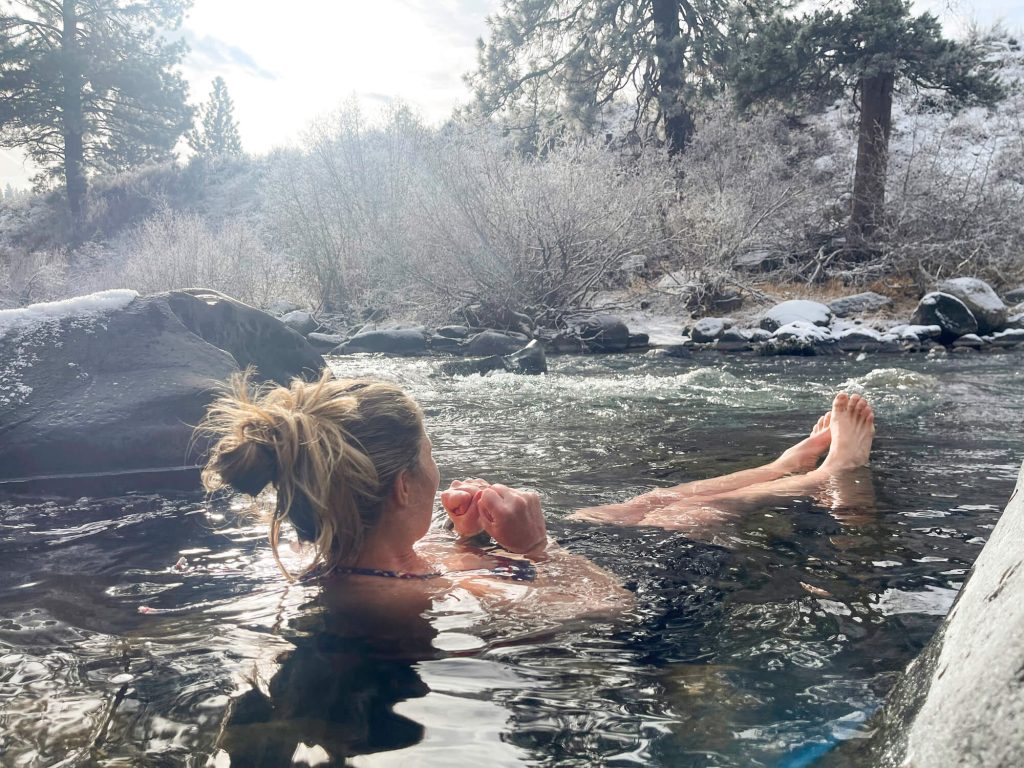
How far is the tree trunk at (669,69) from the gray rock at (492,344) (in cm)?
967

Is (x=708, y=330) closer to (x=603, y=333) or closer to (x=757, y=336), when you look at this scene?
(x=757, y=336)

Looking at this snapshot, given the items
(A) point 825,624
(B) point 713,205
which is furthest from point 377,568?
(B) point 713,205

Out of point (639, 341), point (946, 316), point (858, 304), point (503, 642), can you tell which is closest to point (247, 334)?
point (503, 642)

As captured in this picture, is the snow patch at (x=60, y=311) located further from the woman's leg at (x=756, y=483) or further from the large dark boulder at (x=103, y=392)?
the woman's leg at (x=756, y=483)

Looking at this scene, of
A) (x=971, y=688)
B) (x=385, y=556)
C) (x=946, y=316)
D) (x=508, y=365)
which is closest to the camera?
(x=971, y=688)

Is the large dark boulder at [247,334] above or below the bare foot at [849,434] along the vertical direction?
above

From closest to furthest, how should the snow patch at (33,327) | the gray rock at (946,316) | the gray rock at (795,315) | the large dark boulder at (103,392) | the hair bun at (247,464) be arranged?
the hair bun at (247,464) < the large dark boulder at (103,392) < the snow patch at (33,327) < the gray rock at (946,316) < the gray rock at (795,315)

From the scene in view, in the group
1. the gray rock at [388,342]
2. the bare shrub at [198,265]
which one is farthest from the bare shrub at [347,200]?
the gray rock at [388,342]

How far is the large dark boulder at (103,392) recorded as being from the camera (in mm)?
4688

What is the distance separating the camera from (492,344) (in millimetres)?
12562

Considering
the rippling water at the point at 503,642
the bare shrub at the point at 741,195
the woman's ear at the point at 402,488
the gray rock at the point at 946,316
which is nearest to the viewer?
the rippling water at the point at 503,642

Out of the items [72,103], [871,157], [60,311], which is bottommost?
[60,311]

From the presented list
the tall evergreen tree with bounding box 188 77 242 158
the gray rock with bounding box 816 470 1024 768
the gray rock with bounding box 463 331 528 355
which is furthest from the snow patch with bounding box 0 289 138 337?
the tall evergreen tree with bounding box 188 77 242 158

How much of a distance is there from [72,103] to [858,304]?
2465 centimetres
